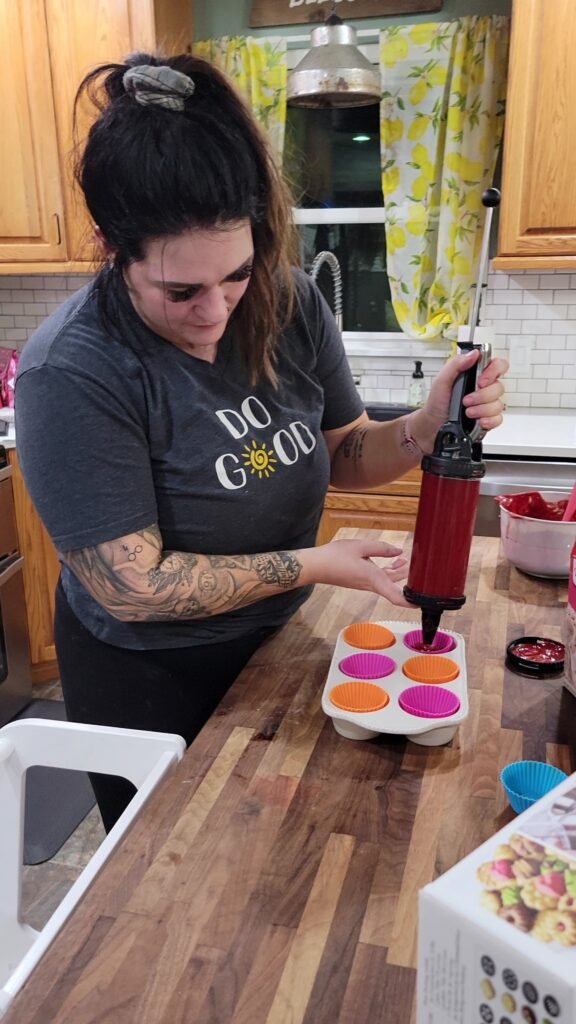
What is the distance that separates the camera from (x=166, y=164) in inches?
35.0

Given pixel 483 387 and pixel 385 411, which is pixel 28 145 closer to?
pixel 385 411

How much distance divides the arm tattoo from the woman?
160mm

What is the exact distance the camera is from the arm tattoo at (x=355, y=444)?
1.40m

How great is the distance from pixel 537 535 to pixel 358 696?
53 cm

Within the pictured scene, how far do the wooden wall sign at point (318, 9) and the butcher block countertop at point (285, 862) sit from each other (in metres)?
2.44

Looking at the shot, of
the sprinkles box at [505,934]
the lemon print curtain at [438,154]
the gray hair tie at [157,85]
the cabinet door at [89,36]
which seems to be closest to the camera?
the sprinkles box at [505,934]

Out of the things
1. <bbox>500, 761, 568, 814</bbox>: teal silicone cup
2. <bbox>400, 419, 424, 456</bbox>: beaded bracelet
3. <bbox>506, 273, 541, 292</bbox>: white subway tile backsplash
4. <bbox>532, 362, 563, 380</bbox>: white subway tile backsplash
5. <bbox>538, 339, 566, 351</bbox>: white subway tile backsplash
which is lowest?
<bbox>532, 362, 563, 380</bbox>: white subway tile backsplash

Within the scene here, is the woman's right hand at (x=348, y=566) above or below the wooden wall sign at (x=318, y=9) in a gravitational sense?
below

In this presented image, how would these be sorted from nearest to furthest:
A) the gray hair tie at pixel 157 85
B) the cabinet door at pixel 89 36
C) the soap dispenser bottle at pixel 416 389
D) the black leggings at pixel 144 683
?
the gray hair tie at pixel 157 85, the black leggings at pixel 144 683, the cabinet door at pixel 89 36, the soap dispenser bottle at pixel 416 389

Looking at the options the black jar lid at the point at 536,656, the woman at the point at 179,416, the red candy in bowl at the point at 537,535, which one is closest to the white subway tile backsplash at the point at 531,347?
the red candy in bowl at the point at 537,535

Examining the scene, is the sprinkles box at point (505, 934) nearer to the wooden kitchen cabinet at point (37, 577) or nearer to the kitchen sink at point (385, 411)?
the wooden kitchen cabinet at point (37, 577)

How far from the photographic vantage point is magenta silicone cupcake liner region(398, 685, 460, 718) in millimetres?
893

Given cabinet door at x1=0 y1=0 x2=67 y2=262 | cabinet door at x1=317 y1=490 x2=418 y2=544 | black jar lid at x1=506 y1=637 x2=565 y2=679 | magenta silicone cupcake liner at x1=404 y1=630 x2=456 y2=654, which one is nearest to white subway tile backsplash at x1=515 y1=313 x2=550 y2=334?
cabinet door at x1=317 y1=490 x2=418 y2=544

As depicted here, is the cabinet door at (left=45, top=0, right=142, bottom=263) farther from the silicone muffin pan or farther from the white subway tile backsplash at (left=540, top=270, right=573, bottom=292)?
the silicone muffin pan
